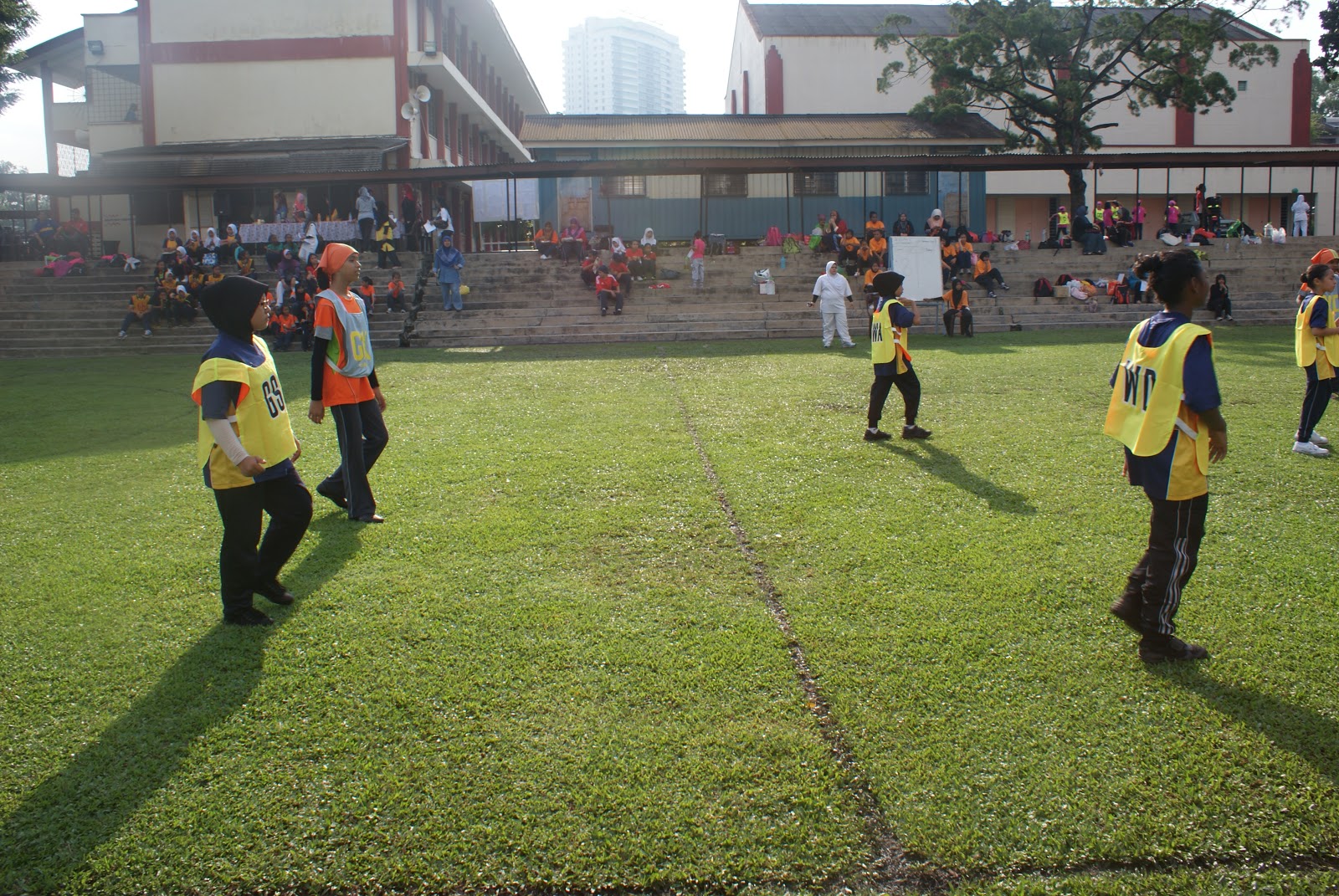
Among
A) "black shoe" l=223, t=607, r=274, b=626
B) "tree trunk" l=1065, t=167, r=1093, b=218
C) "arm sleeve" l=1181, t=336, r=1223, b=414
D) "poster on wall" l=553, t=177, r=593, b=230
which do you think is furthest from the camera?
"poster on wall" l=553, t=177, r=593, b=230

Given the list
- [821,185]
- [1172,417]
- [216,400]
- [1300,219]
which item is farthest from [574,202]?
[1172,417]

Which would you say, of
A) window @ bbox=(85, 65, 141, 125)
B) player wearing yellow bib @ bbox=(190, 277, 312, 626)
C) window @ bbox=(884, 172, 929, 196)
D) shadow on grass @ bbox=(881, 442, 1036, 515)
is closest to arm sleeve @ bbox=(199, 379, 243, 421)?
player wearing yellow bib @ bbox=(190, 277, 312, 626)

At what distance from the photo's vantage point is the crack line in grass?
111 inches

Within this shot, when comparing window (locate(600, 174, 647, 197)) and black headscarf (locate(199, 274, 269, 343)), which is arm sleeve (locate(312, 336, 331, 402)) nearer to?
black headscarf (locate(199, 274, 269, 343))

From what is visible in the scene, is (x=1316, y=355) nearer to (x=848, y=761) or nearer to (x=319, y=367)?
(x=848, y=761)

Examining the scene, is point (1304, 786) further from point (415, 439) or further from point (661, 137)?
point (661, 137)

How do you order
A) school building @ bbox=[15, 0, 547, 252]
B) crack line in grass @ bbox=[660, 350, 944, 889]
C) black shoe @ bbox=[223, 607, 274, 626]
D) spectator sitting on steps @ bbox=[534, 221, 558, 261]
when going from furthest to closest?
1. school building @ bbox=[15, 0, 547, 252]
2. spectator sitting on steps @ bbox=[534, 221, 558, 261]
3. black shoe @ bbox=[223, 607, 274, 626]
4. crack line in grass @ bbox=[660, 350, 944, 889]

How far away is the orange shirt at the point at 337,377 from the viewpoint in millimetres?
6070

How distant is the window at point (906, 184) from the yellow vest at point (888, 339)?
82.9ft

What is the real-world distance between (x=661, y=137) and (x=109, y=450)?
84.1 ft

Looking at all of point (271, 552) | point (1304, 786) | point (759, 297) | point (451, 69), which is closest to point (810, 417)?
point (271, 552)

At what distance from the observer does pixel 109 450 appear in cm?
915

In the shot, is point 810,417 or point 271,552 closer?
point 271,552

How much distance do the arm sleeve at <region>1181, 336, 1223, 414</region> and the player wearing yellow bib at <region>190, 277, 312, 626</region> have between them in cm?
395
